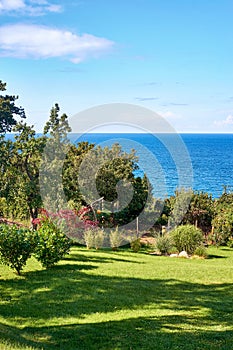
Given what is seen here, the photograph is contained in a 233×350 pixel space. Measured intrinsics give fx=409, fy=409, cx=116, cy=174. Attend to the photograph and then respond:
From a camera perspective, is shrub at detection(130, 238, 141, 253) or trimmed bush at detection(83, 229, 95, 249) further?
shrub at detection(130, 238, 141, 253)

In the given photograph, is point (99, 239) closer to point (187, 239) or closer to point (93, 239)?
point (93, 239)

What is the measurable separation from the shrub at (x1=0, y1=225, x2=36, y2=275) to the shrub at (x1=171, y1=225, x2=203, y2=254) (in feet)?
20.7

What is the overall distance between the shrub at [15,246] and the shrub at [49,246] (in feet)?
1.19

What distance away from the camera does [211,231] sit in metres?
18.4

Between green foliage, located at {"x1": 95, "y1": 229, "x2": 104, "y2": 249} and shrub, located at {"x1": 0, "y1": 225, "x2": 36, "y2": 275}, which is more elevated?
shrub, located at {"x1": 0, "y1": 225, "x2": 36, "y2": 275}

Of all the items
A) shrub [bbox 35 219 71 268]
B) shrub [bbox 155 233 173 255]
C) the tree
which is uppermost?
the tree

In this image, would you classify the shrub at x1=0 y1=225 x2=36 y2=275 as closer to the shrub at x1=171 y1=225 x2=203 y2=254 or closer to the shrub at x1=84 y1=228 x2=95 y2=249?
the shrub at x1=84 y1=228 x2=95 y2=249

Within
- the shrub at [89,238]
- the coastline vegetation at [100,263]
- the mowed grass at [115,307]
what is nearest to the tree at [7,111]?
the coastline vegetation at [100,263]

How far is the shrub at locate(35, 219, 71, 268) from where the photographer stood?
9.64 m

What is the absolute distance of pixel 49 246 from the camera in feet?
31.6

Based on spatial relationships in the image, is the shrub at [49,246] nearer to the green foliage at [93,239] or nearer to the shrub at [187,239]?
the green foliage at [93,239]

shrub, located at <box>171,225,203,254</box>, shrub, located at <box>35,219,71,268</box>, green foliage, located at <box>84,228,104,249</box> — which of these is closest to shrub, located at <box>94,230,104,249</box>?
green foliage, located at <box>84,228,104,249</box>

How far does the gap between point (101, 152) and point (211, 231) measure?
614cm

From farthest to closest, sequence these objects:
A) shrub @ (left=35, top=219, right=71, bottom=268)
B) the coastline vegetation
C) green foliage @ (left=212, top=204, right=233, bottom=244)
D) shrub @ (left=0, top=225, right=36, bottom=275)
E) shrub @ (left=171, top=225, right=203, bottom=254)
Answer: green foliage @ (left=212, top=204, right=233, bottom=244)
shrub @ (left=171, top=225, right=203, bottom=254)
shrub @ (left=35, top=219, right=71, bottom=268)
shrub @ (left=0, top=225, right=36, bottom=275)
the coastline vegetation
